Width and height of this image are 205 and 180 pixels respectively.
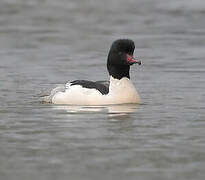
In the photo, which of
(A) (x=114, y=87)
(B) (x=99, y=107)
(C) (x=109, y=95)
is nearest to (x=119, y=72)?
(A) (x=114, y=87)

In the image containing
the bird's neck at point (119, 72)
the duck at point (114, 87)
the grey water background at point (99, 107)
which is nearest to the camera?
the grey water background at point (99, 107)

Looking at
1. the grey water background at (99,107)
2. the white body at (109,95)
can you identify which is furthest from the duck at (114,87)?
the grey water background at (99,107)

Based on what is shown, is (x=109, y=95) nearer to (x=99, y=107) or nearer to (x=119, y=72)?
(x=99, y=107)

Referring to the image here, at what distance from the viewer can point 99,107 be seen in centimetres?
1705

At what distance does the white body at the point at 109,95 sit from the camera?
17.2 m

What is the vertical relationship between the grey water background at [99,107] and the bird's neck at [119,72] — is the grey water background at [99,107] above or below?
below

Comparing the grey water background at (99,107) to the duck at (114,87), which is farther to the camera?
the duck at (114,87)

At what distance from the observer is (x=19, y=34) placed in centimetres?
3156

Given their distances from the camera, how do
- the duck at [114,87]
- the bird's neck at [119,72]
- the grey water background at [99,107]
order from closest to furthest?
the grey water background at [99,107] < the duck at [114,87] < the bird's neck at [119,72]

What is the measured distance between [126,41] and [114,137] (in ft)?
11.6

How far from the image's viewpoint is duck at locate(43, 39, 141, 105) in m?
17.1

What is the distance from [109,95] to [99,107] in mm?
328

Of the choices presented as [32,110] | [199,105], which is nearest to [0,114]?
[32,110]

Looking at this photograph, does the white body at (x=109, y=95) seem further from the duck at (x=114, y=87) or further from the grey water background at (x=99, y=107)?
the grey water background at (x=99, y=107)
